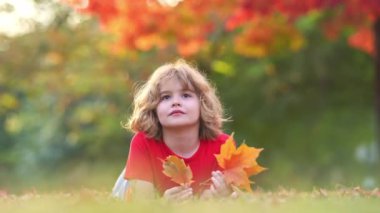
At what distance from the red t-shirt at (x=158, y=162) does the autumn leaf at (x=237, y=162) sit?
0.39 m

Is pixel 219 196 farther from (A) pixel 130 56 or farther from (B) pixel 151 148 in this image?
(A) pixel 130 56

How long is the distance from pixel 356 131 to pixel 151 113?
52.9ft

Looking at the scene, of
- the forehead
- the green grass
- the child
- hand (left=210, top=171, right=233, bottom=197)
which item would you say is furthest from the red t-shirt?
the green grass

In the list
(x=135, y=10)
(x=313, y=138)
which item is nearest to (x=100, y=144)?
(x=313, y=138)

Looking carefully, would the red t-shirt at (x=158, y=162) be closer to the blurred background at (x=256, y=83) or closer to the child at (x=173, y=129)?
the child at (x=173, y=129)

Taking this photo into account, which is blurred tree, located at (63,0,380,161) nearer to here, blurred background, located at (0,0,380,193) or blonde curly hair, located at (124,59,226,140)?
blurred background, located at (0,0,380,193)

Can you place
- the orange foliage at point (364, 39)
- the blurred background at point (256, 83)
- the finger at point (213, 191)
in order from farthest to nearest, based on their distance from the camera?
1. the blurred background at point (256, 83)
2. the orange foliage at point (364, 39)
3. the finger at point (213, 191)

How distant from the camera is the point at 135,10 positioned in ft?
47.9

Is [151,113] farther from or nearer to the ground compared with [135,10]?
nearer to the ground

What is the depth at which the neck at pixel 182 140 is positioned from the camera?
4945 mm

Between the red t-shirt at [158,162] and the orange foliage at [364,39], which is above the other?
the orange foliage at [364,39]

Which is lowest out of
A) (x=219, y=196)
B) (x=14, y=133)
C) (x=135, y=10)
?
(x=219, y=196)

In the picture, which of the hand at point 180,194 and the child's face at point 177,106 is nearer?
the hand at point 180,194

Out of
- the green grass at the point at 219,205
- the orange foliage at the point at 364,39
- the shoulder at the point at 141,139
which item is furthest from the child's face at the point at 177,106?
the orange foliage at the point at 364,39
